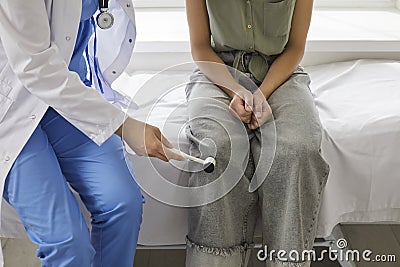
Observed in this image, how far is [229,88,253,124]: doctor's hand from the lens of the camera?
155cm

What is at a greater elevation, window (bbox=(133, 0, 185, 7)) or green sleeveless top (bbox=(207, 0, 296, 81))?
green sleeveless top (bbox=(207, 0, 296, 81))

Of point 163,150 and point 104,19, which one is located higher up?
point 104,19

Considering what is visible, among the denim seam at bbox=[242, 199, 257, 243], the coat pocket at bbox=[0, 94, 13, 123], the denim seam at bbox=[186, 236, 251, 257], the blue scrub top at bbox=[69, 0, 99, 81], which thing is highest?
the blue scrub top at bbox=[69, 0, 99, 81]

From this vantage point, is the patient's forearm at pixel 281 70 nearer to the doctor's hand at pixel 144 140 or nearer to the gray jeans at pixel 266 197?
the gray jeans at pixel 266 197

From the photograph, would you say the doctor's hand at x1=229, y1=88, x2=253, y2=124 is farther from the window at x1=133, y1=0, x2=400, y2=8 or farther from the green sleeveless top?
the window at x1=133, y1=0, x2=400, y2=8

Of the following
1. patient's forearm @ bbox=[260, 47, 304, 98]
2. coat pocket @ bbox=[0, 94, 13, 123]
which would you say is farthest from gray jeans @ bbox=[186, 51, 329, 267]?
coat pocket @ bbox=[0, 94, 13, 123]

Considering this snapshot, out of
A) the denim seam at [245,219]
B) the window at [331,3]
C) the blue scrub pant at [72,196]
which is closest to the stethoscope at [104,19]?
the blue scrub pant at [72,196]

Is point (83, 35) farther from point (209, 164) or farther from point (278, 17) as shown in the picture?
point (278, 17)

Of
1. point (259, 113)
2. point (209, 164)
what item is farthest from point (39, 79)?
point (259, 113)

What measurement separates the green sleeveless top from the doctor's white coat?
477 millimetres

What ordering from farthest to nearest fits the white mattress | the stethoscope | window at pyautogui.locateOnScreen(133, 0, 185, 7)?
window at pyautogui.locateOnScreen(133, 0, 185, 7)
the white mattress
the stethoscope

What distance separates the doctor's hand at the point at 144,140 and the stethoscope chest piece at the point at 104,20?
252 mm

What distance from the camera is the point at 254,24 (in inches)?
66.7

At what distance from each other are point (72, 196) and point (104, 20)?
43 cm
